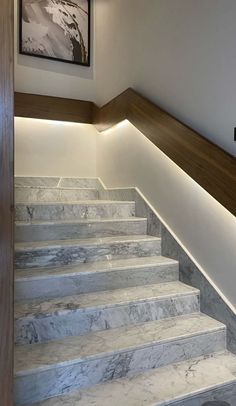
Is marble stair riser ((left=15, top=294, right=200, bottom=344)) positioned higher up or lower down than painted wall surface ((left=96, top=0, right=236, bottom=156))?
lower down

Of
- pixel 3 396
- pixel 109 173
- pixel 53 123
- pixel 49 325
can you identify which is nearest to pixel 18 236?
pixel 49 325

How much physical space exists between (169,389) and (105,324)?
0.47 meters

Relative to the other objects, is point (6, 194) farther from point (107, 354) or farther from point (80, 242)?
point (80, 242)

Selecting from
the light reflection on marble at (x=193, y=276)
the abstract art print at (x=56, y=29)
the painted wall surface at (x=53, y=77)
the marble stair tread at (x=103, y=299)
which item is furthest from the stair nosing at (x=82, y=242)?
the abstract art print at (x=56, y=29)

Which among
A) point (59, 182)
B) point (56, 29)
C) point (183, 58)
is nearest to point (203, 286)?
point (183, 58)

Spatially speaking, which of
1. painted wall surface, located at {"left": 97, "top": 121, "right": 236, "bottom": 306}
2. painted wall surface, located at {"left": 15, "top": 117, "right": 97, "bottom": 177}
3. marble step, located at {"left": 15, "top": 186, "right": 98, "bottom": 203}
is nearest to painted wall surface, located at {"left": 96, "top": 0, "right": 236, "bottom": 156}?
painted wall surface, located at {"left": 97, "top": 121, "right": 236, "bottom": 306}

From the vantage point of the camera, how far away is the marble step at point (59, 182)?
136 inches

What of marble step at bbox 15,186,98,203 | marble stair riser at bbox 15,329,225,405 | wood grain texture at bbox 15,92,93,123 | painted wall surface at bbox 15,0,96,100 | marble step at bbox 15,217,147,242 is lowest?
marble stair riser at bbox 15,329,225,405

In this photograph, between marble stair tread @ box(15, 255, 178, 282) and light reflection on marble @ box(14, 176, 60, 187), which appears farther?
light reflection on marble @ box(14, 176, 60, 187)

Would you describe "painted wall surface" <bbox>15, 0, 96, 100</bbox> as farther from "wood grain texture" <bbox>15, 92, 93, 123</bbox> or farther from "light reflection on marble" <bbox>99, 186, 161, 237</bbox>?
"light reflection on marble" <bbox>99, 186, 161, 237</bbox>

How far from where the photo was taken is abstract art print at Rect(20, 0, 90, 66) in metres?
3.47

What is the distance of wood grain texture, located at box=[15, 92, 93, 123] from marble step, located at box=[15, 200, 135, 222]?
135 centimetres

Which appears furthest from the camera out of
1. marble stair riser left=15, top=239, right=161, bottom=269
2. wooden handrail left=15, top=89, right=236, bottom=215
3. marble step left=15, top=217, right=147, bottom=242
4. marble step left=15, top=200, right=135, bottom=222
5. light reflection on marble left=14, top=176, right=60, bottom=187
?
light reflection on marble left=14, top=176, right=60, bottom=187

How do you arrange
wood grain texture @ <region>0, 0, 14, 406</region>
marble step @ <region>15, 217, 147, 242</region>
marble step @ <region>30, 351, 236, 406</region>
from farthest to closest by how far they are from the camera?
marble step @ <region>15, 217, 147, 242</region> < marble step @ <region>30, 351, 236, 406</region> < wood grain texture @ <region>0, 0, 14, 406</region>
